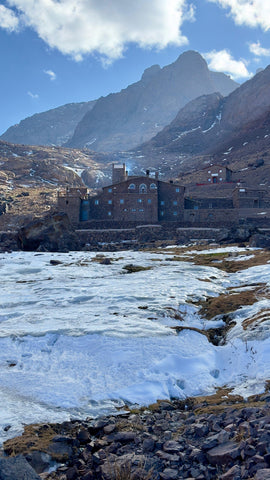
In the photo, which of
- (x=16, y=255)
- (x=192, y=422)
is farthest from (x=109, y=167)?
(x=192, y=422)

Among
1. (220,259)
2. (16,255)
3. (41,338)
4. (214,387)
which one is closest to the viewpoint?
(214,387)

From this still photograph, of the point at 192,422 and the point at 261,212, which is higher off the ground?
the point at 261,212

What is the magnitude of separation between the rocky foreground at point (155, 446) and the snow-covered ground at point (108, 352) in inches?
28.2

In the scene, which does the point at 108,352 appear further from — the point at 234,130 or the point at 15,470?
the point at 234,130

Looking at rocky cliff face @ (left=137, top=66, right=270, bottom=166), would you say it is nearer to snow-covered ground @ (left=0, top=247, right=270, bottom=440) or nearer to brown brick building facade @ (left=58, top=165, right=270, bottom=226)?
brown brick building facade @ (left=58, top=165, right=270, bottom=226)

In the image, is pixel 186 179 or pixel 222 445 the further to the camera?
pixel 186 179

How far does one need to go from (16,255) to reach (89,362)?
995 inches

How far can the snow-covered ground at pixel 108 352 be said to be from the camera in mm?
8188

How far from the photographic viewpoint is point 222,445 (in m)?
5.61

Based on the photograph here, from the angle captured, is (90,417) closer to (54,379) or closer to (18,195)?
(54,379)

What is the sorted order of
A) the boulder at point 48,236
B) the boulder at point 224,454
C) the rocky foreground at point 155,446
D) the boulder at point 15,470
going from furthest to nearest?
1. the boulder at point 48,236
2. the boulder at point 224,454
3. the rocky foreground at point 155,446
4. the boulder at point 15,470

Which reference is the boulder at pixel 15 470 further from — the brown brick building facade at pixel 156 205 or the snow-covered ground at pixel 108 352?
the brown brick building facade at pixel 156 205

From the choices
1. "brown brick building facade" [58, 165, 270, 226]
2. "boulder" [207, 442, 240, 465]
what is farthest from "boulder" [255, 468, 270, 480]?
"brown brick building facade" [58, 165, 270, 226]

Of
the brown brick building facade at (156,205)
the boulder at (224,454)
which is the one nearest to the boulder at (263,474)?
the boulder at (224,454)
